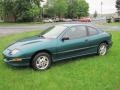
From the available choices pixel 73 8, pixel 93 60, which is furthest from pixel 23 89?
pixel 73 8

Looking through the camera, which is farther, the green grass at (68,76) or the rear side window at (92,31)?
the rear side window at (92,31)

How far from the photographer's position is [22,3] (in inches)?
2143

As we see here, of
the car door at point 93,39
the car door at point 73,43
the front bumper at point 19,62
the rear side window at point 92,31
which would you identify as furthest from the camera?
the rear side window at point 92,31

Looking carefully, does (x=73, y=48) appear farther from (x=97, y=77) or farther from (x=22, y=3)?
(x=22, y=3)

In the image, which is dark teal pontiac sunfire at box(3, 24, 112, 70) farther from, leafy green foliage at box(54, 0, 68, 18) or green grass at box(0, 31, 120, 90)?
leafy green foliage at box(54, 0, 68, 18)

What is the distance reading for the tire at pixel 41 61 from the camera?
8078mm

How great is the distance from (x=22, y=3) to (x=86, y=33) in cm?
4639

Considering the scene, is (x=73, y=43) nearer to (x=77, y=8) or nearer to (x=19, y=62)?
(x=19, y=62)

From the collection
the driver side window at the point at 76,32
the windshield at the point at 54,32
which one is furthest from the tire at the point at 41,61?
the driver side window at the point at 76,32

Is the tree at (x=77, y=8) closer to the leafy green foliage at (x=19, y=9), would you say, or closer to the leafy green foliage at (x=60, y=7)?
the leafy green foliage at (x=60, y=7)

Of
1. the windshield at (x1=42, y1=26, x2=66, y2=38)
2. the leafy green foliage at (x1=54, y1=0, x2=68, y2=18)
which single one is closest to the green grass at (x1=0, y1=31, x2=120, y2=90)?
the windshield at (x1=42, y1=26, x2=66, y2=38)

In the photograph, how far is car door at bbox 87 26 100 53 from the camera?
9.66 metres

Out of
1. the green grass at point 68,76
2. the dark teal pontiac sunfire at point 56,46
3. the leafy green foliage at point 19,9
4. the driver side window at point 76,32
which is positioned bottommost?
the green grass at point 68,76

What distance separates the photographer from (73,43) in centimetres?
897
